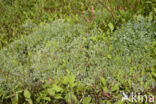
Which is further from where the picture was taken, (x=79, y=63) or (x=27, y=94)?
(x=79, y=63)

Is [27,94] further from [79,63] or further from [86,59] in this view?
[86,59]

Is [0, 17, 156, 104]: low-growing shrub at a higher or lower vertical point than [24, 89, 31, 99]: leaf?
higher

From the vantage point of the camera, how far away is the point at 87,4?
17.0 ft

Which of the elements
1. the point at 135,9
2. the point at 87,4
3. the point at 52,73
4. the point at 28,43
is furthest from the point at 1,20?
the point at 135,9

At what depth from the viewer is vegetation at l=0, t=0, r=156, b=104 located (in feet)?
9.32

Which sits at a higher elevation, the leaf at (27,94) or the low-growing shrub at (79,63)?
the low-growing shrub at (79,63)

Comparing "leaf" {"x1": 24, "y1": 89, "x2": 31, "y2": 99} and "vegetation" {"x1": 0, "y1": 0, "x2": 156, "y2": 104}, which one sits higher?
"vegetation" {"x1": 0, "y1": 0, "x2": 156, "y2": 104}

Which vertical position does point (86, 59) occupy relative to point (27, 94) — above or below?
above

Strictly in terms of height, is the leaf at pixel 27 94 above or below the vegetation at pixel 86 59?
below

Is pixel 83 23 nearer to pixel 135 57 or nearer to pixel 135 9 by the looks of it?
pixel 135 9

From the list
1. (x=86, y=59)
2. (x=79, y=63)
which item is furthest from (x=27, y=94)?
(x=86, y=59)

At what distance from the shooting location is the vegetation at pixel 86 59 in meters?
2.84

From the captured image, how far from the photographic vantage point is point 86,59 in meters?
3.30

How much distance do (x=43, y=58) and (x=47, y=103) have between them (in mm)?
977
